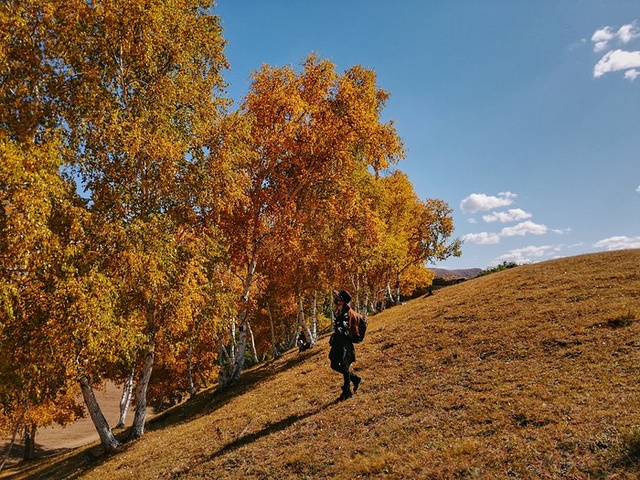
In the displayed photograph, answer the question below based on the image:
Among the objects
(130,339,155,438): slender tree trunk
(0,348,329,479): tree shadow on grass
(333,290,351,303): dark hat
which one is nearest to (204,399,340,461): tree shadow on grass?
(0,348,329,479): tree shadow on grass

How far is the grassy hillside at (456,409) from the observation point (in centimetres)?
790

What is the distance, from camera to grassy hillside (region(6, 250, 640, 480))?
25.9 feet

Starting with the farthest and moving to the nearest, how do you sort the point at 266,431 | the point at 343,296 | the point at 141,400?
the point at 141,400 < the point at 343,296 < the point at 266,431

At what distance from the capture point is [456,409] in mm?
10711

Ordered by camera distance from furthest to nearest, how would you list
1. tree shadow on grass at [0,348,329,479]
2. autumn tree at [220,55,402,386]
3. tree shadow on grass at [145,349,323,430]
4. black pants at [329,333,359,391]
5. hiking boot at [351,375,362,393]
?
autumn tree at [220,55,402,386] < tree shadow on grass at [145,349,323,430] < hiking boot at [351,375,362,393] < tree shadow on grass at [0,348,329,479] < black pants at [329,333,359,391]

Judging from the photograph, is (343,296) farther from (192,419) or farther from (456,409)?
(192,419)

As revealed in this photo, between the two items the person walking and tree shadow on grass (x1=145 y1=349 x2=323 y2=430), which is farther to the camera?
tree shadow on grass (x1=145 y1=349 x2=323 y2=430)

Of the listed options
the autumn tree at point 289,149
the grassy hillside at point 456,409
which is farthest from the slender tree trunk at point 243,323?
the grassy hillside at point 456,409

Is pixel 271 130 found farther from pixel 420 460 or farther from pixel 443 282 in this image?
pixel 443 282

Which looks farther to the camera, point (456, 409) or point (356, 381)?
point (356, 381)

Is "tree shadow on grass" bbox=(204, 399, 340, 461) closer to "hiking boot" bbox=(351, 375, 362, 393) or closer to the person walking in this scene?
"hiking boot" bbox=(351, 375, 362, 393)

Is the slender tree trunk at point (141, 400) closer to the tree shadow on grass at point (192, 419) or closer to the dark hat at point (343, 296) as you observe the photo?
the tree shadow on grass at point (192, 419)

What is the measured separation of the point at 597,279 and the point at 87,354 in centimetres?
2618

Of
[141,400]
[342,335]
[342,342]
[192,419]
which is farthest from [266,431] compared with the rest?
[141,400]
